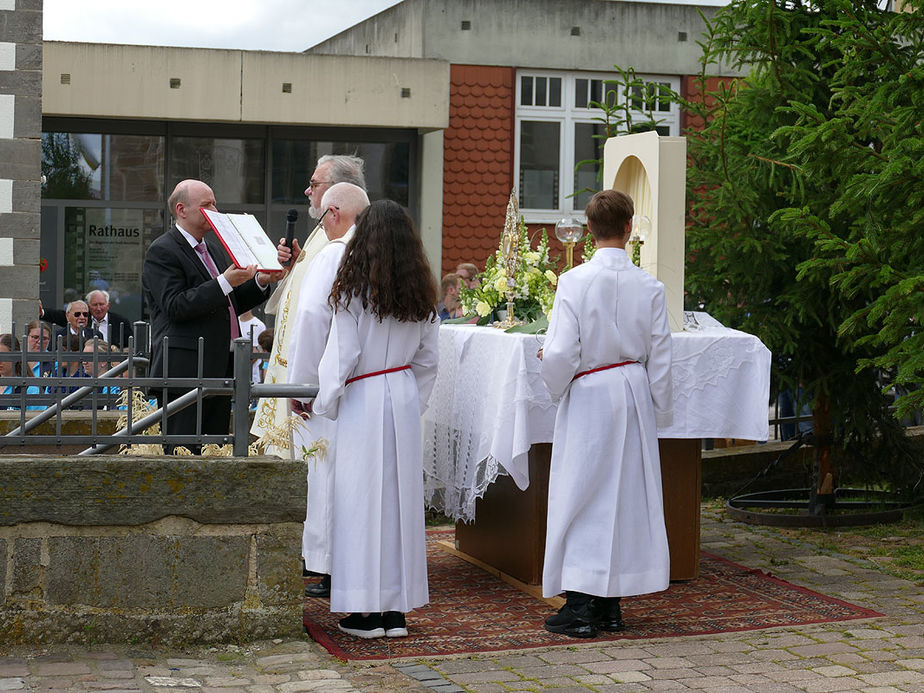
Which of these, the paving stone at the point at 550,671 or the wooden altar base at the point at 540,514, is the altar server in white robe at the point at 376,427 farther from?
the wooden altar base at the point at 540,514

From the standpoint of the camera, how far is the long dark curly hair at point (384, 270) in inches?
237

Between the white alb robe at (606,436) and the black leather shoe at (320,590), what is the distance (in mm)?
1260

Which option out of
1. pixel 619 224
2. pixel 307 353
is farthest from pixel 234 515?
pixel 619 224

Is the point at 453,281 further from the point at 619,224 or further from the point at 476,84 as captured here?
the point at 476,84

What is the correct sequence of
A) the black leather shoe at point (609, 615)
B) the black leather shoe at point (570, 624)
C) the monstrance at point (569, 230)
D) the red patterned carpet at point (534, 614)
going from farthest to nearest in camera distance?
1. the monstrance at point (569, 230)
2. the black leather shoe at point (609, 615)
3. the black leather shoe at point (570, 624)
4. the red patterned carpet at point (534, 614)

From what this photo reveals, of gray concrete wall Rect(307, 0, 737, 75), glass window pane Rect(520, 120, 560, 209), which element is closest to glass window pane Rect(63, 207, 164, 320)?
gray concrete wall Rect(307, 0, 737, 75)

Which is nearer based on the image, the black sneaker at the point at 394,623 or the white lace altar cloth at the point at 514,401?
the black sneaker at the point at 394,623

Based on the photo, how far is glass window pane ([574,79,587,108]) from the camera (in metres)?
22.5

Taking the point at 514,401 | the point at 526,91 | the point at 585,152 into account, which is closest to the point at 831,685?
the point at 514,401

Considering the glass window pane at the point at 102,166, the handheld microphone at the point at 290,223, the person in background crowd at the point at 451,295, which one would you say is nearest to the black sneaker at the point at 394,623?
the handheld microphone at the point at 290,223

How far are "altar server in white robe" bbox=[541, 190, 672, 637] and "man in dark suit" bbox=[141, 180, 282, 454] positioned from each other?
5.33 ft

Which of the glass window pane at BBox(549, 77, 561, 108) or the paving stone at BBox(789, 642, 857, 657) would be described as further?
the glass window pane at BBox(549, 77, 561, 108)

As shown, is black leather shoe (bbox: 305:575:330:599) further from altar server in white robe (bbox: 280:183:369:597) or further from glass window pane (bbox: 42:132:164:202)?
glass window pane (bbox: 42:132:164:202)

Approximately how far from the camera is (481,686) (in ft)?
17.3
